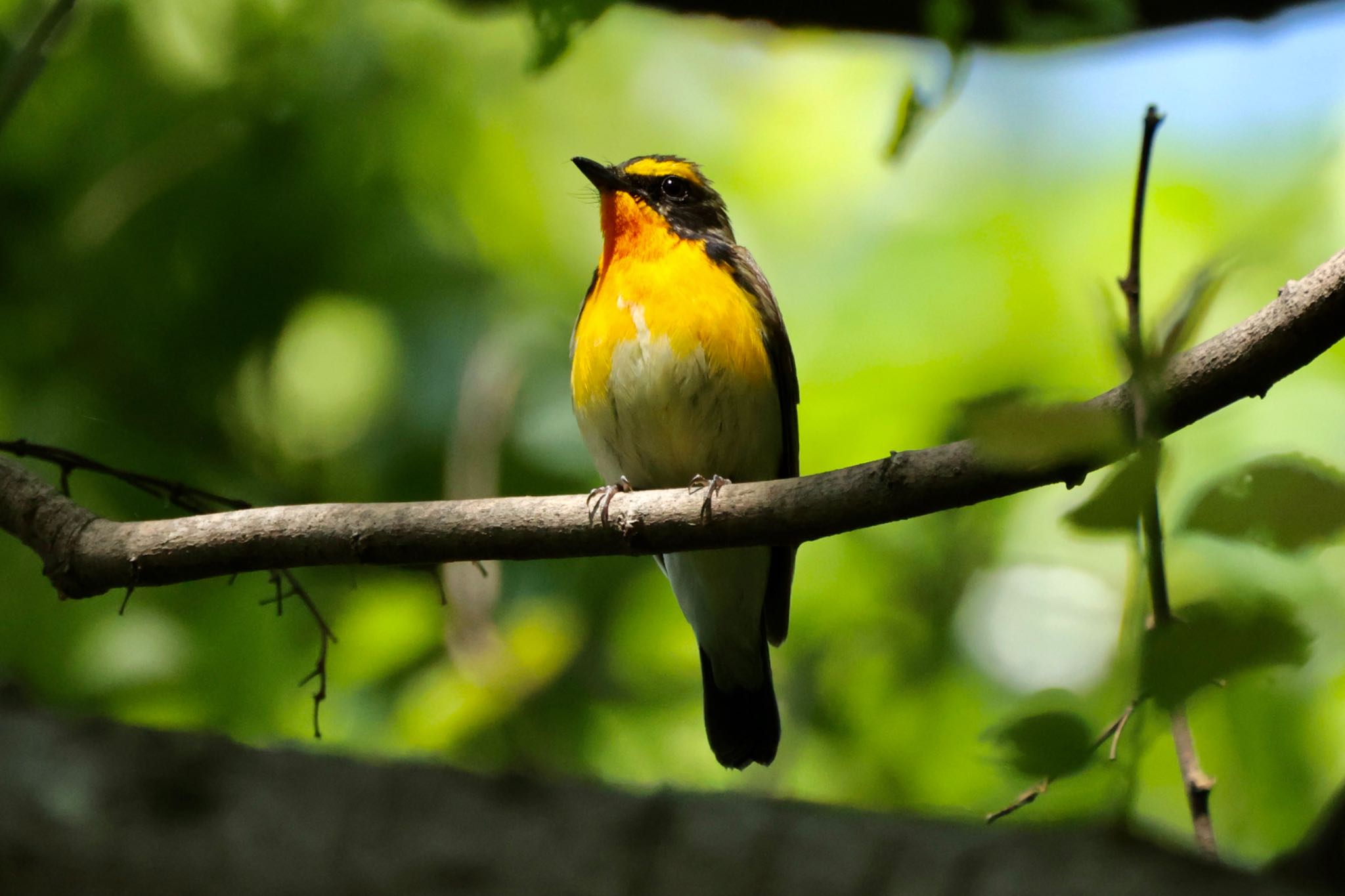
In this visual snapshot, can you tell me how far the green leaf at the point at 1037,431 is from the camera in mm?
1003

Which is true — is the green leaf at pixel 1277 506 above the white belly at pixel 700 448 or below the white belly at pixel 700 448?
above

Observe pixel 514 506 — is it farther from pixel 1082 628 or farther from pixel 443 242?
pixel 443 242

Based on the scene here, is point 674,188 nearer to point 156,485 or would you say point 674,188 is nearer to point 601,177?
point 601,177

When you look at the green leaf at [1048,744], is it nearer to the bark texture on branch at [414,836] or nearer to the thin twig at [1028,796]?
the thin twig at [1028,796]

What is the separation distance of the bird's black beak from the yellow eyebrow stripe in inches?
4.8

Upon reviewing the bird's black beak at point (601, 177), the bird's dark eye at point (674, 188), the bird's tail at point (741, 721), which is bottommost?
the bird's tail at point (741, 721)

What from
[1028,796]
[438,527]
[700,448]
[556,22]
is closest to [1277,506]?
[1028,796]

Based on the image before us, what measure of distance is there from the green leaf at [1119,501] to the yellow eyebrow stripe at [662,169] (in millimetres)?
4861

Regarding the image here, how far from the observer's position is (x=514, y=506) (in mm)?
3080

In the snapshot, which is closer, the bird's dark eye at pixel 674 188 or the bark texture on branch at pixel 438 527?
the bark texture on branch at pixel 438 527

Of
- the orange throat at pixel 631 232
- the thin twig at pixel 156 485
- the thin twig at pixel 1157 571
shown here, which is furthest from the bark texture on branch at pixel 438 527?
the orange throat at pixel 631 232

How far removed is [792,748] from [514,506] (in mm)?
2735

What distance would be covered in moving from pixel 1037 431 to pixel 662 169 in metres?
4.99

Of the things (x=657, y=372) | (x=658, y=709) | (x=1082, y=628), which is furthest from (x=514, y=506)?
(x=1082, y=628)
